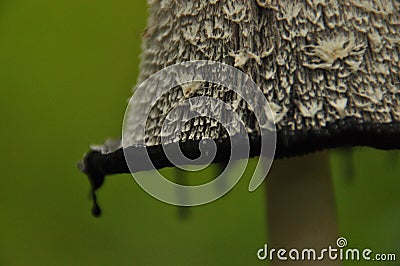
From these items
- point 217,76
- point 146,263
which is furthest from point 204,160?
point 146,263

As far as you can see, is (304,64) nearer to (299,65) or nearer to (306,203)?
(299,65)

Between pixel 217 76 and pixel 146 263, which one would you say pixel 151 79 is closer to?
pixel 217 76

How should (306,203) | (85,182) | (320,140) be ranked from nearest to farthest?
(320,140), (306,203), (85,182)

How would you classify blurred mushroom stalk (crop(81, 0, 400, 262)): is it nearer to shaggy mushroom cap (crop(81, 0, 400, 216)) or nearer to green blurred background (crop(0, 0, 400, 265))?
shaggy mushroom cap (crop(81, 0, 400, 216))

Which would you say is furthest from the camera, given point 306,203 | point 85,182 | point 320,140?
point 85,182

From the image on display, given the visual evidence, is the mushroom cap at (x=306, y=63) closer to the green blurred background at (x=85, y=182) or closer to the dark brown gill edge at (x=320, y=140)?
the dark brown gill edge at (x=320, y=140)

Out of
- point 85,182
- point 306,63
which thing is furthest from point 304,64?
point 85,182

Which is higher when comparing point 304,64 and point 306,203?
point 304,64
